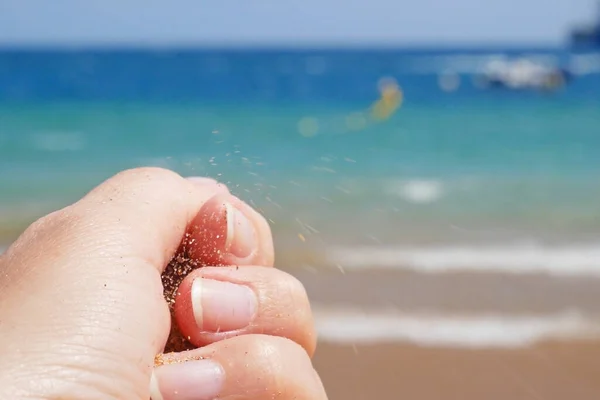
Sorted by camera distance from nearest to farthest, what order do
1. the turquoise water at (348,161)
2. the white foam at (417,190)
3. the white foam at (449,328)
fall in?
1. the white foam at (449,328)
2. the turquoise water at (348,161)
3. the white foam at (417,190)

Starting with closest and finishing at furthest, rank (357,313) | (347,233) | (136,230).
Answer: (136,230), (357,313), (347,233)

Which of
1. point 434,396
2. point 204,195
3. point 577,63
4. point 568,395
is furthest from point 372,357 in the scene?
point 577,63

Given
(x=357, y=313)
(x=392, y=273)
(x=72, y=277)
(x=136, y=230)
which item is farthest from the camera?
(x=392, y=273)

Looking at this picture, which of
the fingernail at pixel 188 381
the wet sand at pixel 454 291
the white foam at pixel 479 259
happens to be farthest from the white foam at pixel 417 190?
the fingernail at pixel 188 381

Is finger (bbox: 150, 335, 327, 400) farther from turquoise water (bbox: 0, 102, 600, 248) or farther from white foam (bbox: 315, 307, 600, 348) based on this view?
white foam (bbox: 315, 307, 600, 348)

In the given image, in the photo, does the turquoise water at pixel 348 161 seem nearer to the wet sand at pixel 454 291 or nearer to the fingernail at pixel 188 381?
the fingernail at pixel 188 381

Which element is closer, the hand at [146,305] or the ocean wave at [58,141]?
the hand at [146,305]

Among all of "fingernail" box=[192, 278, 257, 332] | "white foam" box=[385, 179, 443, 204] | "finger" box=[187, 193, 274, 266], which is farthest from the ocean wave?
"fingernail" box=[192, 278, 257, 332]

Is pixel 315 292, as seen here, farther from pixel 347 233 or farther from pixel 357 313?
pixel 347 233
